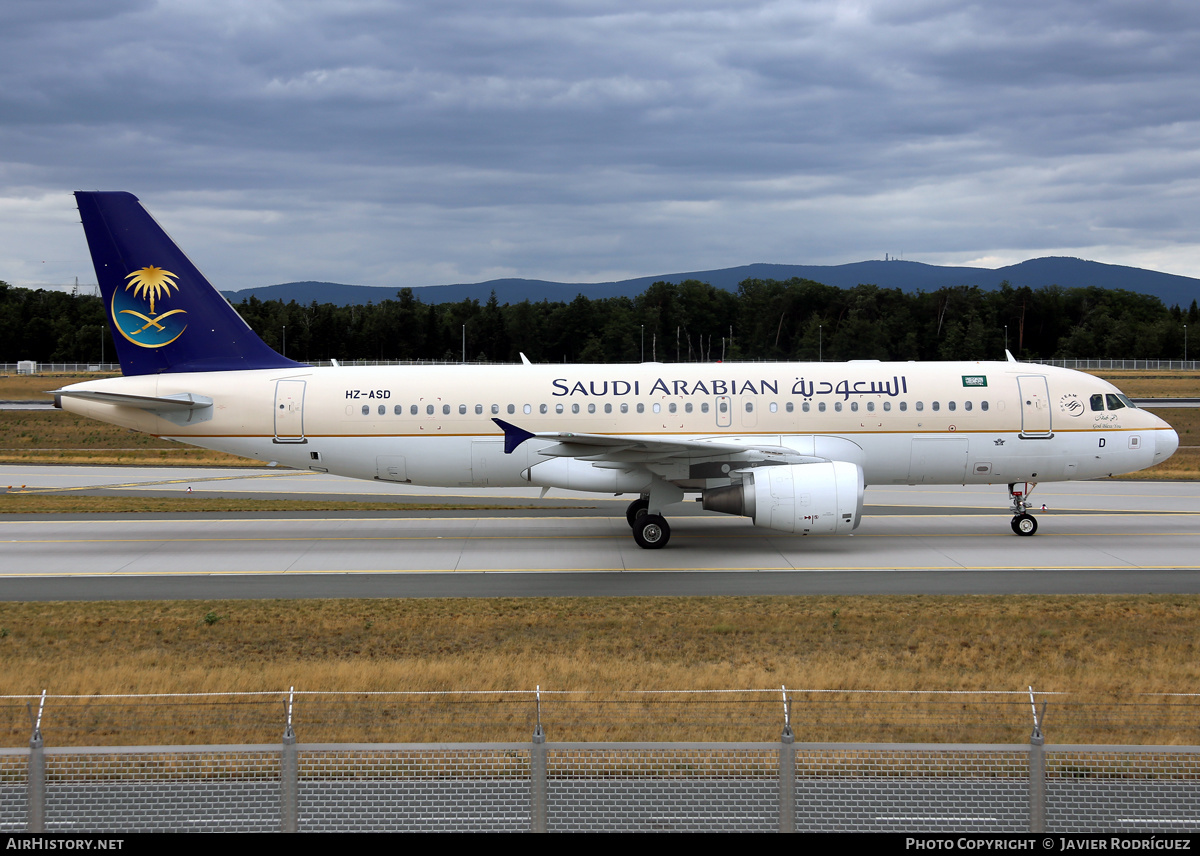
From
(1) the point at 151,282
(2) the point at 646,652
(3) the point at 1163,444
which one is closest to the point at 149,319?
(1) the point at 151,282

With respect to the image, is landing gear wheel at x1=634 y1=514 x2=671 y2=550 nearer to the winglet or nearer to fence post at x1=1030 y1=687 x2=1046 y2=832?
the winglet

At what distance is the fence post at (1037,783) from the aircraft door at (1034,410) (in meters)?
18.5

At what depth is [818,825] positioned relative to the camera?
7105mm

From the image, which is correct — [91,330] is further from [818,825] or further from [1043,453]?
[818,825]

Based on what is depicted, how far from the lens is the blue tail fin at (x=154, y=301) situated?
23.6 meters

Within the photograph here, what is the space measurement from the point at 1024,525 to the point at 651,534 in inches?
376

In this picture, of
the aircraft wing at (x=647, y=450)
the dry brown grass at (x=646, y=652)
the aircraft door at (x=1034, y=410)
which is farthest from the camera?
the aircraft door at (x=1034, y=410)

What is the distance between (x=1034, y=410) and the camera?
928 inches

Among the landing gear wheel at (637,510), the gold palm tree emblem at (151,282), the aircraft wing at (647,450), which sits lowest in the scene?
the landing gear wheel at (637,510)

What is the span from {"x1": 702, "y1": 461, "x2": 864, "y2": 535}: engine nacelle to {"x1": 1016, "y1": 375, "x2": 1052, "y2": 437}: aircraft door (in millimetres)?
5404

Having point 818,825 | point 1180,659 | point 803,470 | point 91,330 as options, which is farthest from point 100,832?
point 91,330

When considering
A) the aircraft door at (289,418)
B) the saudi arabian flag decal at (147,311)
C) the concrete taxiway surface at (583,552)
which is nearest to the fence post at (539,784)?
the concrete taxiway surface at (583,552)

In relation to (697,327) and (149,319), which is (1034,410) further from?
(697,327)

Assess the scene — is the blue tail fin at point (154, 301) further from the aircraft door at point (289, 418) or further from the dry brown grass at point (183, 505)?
the dry brown grass at point (183, 505)
